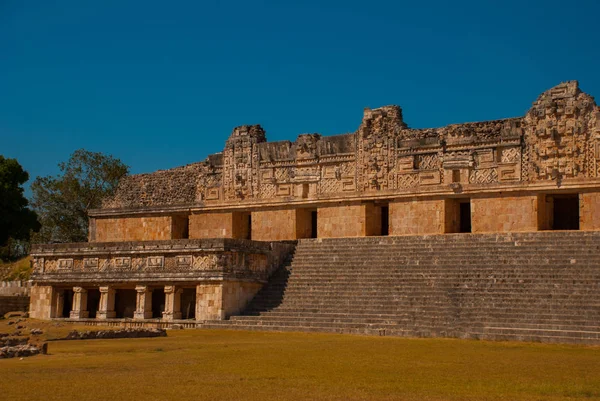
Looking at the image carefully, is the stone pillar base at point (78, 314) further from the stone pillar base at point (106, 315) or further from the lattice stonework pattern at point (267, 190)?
the lattice stonework pattern at point (267, 190)

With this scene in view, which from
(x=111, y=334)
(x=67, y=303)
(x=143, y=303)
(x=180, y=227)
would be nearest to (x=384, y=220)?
(x=180, y=227)

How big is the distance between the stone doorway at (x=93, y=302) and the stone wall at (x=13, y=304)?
2773 mm

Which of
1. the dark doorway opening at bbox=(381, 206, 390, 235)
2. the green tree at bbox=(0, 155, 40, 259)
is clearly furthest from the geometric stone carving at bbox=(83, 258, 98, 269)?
the green tree at bbox=(0, 155, 40, 259)

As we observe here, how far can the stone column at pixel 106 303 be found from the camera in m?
20.7

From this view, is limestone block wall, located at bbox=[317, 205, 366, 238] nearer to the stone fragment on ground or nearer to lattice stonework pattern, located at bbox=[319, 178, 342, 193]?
lattice stonework pattern, located at bbox=[319, 178, 342, 193]

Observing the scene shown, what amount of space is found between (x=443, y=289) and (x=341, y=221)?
6.42 meters

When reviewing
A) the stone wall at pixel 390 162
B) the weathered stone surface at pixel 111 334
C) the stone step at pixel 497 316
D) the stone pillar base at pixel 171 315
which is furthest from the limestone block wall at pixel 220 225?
the weathered stone surface at pixel 111 334

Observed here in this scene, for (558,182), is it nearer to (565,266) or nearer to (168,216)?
(565,266)

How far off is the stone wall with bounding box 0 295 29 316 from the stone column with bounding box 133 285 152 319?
586cm

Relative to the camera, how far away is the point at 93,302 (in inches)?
904

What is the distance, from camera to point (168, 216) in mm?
26375

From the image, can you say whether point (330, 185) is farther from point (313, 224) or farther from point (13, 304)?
point (13, 304)

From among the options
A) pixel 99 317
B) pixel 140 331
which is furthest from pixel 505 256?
pixel 99 317

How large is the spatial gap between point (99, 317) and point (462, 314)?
32.1 feet
